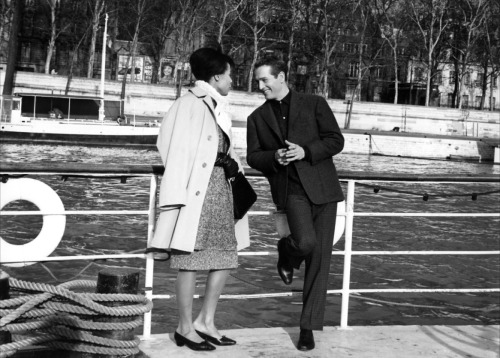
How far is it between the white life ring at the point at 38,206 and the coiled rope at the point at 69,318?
1501 millimetres

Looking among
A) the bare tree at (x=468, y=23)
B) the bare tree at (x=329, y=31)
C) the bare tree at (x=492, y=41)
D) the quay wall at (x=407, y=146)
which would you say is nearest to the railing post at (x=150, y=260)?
the quay wall at (x=407, y=146)

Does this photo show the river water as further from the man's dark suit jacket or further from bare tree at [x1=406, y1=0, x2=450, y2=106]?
bare tree at [x1=406, y1=0, x2=450, y2=106]

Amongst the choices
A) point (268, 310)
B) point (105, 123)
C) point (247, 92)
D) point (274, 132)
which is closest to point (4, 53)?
point (247, 92)

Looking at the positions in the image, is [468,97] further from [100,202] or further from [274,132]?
[274,132]

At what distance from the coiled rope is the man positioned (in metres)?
1.49

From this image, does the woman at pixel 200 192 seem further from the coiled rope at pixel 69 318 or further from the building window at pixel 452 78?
the building window at pixel 452 78

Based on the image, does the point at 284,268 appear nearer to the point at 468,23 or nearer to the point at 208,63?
the point at 208,63

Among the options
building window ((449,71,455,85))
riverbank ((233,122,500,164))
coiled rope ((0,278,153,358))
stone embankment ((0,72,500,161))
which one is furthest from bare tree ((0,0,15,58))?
coiled rope ((0,278,153,358))

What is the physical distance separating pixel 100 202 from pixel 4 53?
1323 inches

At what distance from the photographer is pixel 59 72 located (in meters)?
49.9

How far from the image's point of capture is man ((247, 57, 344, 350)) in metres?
3.72

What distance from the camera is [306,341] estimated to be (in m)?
3.73

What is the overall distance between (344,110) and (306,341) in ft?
156

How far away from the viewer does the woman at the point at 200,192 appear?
3430mm
